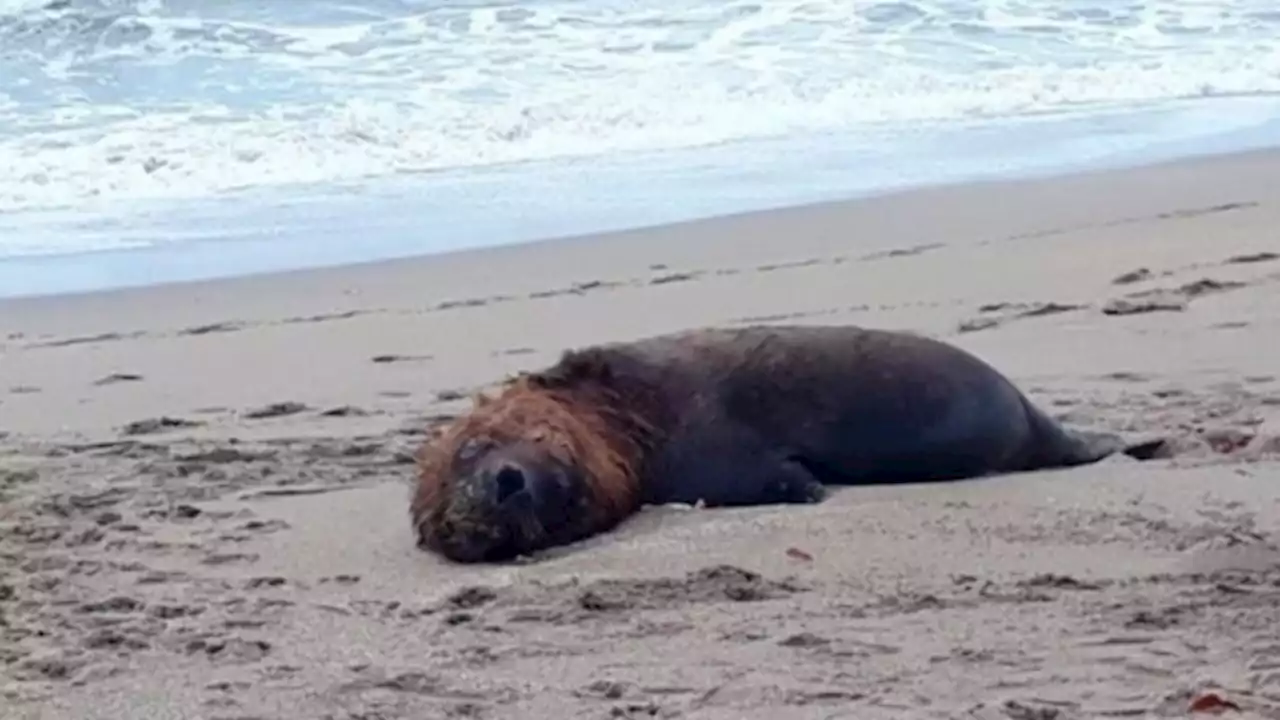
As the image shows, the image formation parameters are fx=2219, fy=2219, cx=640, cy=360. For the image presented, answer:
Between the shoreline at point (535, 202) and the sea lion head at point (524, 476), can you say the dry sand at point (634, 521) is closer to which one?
the sea lion head at point (524, 476)

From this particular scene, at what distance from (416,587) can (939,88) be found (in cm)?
879

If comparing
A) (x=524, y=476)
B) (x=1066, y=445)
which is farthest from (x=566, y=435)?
(x=1066, y=445)

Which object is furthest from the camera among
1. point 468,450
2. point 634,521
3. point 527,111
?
point 527,111

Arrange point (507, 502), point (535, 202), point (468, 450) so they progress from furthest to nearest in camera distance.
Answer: point (535, 202), point (468, 450), point (507, 502)

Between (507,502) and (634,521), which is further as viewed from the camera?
(634,521)

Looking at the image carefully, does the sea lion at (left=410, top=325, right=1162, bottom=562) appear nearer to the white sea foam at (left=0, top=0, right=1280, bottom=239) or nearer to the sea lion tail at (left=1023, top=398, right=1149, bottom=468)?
the sea lion tail at (left=1023, top=398, right=1149, bottom=468)

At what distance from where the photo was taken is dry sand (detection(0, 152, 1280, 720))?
3592 millimetres

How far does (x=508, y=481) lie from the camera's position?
4684 mm

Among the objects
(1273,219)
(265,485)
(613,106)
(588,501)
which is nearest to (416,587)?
(588,501)

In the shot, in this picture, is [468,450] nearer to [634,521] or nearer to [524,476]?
[524,476]

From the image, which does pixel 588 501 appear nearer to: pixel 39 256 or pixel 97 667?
pixel 97 667

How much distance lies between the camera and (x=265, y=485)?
538 centimetres

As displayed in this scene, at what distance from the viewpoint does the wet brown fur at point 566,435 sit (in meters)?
4.81

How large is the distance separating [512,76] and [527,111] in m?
1.17
